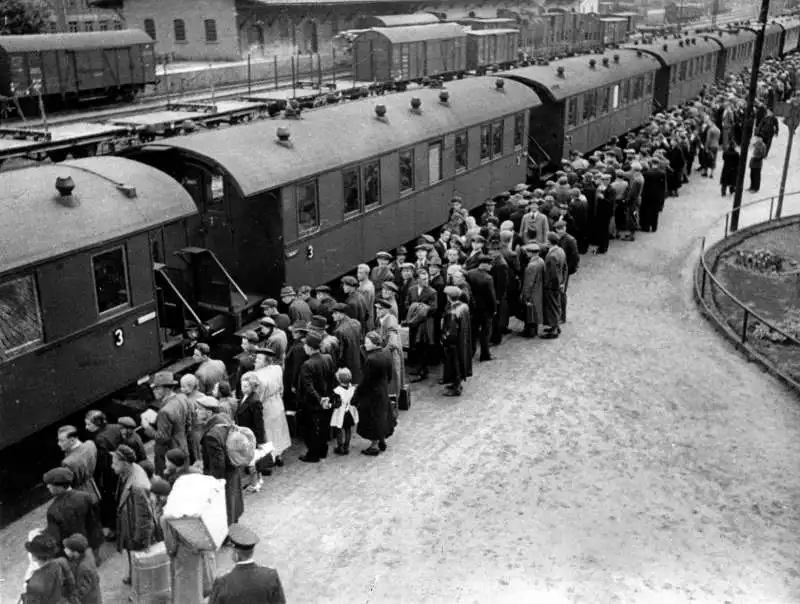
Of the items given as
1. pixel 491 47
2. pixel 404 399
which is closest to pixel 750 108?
pixel 404 399

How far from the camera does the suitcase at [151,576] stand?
24.8ft

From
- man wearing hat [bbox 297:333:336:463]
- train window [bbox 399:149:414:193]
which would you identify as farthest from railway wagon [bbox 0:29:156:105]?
man wearing hat [bbox 297:333:336:463]

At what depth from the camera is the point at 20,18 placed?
38812 millimetres

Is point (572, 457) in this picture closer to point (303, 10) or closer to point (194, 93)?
point (194, 93)

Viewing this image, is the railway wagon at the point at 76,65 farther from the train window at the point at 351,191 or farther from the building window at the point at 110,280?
the building window at the point at 110,280

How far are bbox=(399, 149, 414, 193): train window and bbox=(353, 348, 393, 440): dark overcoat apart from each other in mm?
7029

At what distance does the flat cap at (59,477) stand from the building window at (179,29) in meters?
43.5

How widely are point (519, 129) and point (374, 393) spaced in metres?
13.6

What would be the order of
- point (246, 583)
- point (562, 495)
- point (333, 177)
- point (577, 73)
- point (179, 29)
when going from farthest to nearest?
point (179, 29)
point (577, 73)
point (333, 177)
point (562, 495)
point (246, 583)

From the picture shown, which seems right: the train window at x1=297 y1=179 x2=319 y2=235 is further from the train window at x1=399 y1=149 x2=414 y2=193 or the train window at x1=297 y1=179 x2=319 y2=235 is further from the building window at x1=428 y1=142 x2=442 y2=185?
the building window at x1=428 y1=142 x2=442 y2=185

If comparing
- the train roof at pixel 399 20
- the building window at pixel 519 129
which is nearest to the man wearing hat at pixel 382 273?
the building window at pixel 519 129

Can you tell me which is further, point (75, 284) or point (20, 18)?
point (20, 18)

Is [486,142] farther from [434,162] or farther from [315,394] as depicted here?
[315,394]

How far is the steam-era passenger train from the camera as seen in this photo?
8961 mm
